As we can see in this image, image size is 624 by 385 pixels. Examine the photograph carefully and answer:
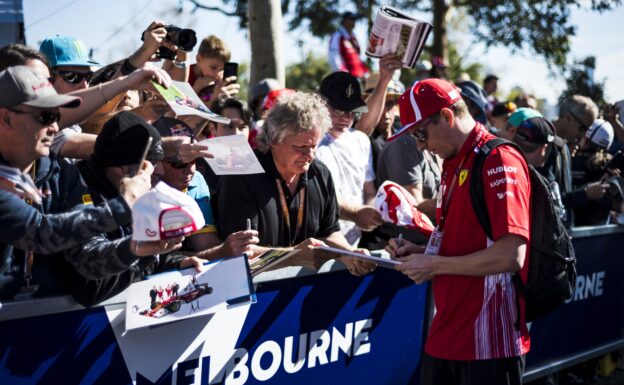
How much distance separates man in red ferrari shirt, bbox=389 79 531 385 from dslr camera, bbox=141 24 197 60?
1745 mm

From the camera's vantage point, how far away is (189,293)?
3334mm

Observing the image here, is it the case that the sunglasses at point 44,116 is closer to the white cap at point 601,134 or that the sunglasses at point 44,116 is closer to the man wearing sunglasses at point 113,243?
the man wearing sunglasses at point 113,243

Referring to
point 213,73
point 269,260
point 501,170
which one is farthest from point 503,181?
point 213,73

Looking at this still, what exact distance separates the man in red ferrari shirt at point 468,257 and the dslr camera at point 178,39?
1.74 meters

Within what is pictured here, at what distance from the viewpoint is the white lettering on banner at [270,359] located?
11.4 feet

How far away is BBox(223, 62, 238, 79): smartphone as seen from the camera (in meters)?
5.94

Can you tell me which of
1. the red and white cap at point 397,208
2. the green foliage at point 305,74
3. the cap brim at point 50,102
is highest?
the cap brim at point 50,102

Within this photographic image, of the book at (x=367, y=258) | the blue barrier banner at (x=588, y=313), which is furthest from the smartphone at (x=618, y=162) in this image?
the book at (x=367, y=258)

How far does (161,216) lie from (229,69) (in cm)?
363

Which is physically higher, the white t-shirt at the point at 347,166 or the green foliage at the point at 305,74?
the white t-shirt at the point at 347,166

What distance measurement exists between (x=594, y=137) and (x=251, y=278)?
4999mm

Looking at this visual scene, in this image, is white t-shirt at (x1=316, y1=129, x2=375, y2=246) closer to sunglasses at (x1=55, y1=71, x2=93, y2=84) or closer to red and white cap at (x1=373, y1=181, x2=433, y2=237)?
red and white cap at (x1=373, y1=181, x2=433, y2=237)

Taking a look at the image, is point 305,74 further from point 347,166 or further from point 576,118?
point 347,166

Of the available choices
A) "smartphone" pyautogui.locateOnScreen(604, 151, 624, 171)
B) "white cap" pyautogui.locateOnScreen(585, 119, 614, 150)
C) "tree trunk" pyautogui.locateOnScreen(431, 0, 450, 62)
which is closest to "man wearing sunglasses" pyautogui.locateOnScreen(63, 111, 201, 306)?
"smartphone" pyautogui.locateOnScreen(604, 151, 624, 171)
